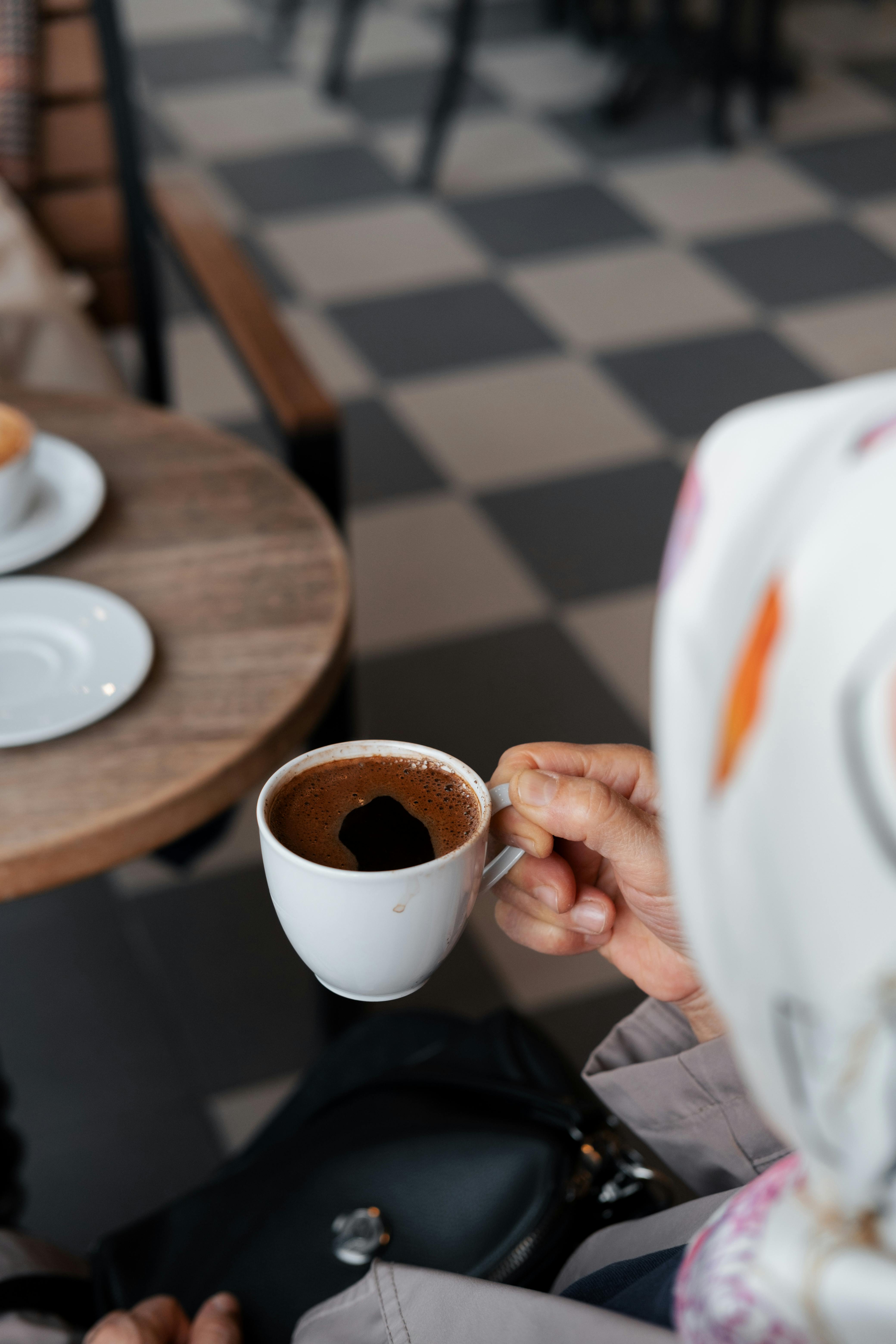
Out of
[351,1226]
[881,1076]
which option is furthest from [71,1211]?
[881,1076]

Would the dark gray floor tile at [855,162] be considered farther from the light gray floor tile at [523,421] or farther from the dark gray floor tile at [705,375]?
the light gray floor tile at [523,421]

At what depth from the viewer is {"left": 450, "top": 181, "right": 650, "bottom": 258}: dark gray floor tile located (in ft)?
10.2

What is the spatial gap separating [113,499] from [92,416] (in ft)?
0.54

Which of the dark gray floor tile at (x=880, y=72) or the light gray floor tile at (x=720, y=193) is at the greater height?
the dark gray floor tile at (x=880, y=72)

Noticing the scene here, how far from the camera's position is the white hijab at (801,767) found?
0.25m

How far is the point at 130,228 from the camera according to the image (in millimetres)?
1888

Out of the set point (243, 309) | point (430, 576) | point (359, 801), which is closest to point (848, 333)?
point (430, 576)

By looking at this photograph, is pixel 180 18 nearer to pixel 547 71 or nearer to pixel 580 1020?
pixel 547 71

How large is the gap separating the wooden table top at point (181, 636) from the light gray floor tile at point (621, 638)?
2.85 ft

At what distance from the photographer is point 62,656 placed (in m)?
0.97

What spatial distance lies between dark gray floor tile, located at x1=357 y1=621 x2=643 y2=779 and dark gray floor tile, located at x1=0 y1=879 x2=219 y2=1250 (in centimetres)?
48

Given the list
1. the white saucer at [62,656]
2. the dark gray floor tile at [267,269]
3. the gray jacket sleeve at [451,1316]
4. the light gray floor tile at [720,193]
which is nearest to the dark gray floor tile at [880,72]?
the light gray floor tile at [720,193]

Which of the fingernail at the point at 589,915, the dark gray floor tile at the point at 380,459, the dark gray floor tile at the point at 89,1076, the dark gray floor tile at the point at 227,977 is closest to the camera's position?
the fingernail at the point at 589,915

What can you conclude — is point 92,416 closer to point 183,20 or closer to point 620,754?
point 620,754
